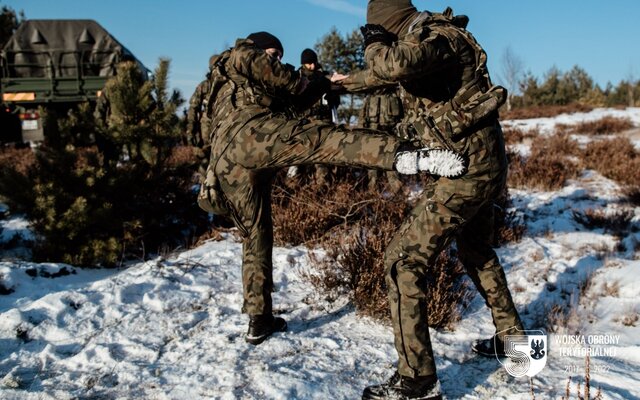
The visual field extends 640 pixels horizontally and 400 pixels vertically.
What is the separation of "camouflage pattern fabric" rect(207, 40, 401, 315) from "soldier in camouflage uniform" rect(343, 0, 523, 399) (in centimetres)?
30

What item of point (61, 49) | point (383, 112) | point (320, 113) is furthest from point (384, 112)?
point (61, 49)

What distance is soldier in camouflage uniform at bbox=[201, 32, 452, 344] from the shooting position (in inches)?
99.6

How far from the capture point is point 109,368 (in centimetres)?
265

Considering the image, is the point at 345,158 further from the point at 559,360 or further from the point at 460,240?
the point at 559,360

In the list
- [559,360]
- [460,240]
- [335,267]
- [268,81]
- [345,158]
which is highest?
[268,81]

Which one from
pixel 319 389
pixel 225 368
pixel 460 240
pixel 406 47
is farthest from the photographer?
pixel 460 240

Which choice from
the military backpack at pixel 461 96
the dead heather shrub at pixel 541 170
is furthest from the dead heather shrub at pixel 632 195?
the military backpack at pixel 461 96

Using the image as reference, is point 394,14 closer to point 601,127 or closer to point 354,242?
point 354,242

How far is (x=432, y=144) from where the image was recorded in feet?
7.86

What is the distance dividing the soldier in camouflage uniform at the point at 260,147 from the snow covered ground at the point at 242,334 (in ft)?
1.22

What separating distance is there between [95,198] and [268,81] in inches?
111

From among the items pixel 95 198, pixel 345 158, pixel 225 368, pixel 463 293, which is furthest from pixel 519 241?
pixel 95 198

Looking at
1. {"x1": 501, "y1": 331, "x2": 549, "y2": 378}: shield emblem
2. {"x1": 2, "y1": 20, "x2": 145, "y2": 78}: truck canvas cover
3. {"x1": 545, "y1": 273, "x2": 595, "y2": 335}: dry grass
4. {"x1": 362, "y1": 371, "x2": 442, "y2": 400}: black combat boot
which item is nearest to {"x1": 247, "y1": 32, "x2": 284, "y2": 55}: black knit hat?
{"x1": 362, "y1": 371, "x2": 442, "y2": 400}: black combat boot

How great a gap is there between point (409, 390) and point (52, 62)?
11.3 meters
